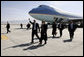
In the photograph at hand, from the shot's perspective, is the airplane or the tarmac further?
the airplane

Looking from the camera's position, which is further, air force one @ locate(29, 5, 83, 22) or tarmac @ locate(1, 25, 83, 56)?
air force one @ locate(29, 5, 83, 22)

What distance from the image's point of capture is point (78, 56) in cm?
809

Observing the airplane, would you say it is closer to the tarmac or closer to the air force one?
the air force one

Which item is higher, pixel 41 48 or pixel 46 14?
pixel 41 48

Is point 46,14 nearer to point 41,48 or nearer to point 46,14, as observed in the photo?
point 46,14

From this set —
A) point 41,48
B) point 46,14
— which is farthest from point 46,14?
point 41,48

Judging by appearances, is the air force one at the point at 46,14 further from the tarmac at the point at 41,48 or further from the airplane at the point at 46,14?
the tarmac at the point at 41,48

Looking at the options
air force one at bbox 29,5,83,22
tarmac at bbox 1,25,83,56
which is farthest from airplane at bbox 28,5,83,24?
tarmac at bbox 1,25,83,56

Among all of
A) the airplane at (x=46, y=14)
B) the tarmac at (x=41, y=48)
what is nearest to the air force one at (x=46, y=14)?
the airplane at (x=46, y=14)

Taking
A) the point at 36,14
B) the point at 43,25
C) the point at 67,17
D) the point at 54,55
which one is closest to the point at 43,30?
the point at 43,25

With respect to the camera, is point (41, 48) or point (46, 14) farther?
point (46, 14)

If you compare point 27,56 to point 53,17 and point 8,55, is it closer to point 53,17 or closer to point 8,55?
point 8,55

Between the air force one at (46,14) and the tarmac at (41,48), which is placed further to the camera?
the air force one at (46,14)

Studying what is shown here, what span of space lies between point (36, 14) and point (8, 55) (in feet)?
112
